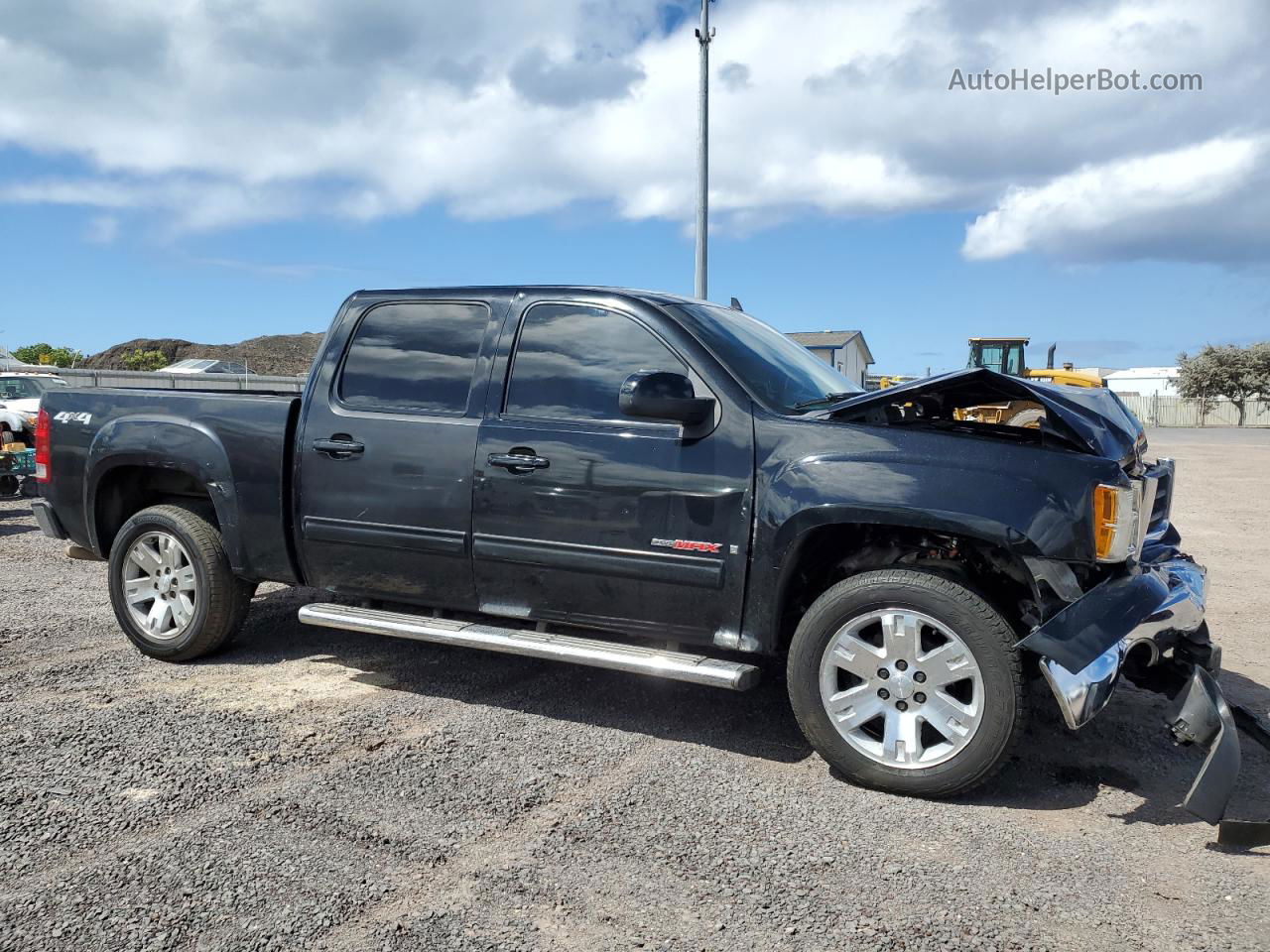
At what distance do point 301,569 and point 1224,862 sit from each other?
410 centimetres

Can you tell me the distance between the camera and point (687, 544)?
164 inches

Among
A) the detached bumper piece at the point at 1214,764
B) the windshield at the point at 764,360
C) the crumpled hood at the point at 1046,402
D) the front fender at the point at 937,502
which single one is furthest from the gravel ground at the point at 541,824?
the windshield at the point at 764,360

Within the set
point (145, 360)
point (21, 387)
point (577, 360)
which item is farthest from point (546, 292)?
point (145, 360)

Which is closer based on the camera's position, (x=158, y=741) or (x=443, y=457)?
(x=158, y=741)

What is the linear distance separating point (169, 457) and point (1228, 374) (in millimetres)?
62372

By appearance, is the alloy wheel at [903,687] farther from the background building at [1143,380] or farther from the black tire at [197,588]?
the background building at [1143,380]

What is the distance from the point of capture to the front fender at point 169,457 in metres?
5.19

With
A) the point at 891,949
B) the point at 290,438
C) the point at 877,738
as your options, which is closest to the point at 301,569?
the point at 290,438

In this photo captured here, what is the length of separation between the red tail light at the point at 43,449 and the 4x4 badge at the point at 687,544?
12.3ft

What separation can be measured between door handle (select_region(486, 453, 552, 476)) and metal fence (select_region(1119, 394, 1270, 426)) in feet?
186

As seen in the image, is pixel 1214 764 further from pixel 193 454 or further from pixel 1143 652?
pixel 193 454

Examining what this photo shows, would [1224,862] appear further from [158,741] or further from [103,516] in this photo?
[103,516]

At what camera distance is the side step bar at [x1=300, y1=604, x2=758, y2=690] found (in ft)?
13.1

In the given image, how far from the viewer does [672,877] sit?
3.17 m
